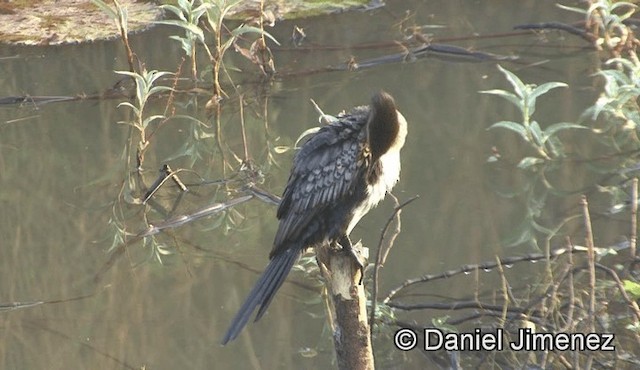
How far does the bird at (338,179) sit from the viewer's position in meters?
4.48

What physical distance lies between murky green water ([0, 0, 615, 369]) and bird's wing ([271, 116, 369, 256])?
2.69ft

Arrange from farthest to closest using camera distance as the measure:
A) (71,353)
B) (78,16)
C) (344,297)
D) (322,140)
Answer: (78,16) < (71,353) < (322,140) < (344,297)

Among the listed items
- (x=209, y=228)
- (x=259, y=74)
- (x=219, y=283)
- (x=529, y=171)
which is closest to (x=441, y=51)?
(x=259, y=74)

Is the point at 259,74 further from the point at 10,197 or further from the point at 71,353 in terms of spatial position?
the point at 71,353

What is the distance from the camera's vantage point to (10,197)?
23.5 ft

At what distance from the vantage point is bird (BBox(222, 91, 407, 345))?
4484mm

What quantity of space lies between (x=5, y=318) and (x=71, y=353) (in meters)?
0.58

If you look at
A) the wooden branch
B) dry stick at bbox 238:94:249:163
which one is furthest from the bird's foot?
dry stick at bbox 238:94:249:163

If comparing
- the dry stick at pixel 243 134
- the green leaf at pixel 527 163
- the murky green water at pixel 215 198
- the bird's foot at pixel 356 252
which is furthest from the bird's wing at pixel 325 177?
the dry stick at pixel 243 134

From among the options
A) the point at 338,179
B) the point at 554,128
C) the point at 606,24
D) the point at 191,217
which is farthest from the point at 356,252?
the point at 606,24

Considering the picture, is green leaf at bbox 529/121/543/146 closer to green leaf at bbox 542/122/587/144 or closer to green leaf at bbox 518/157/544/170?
green leaf at bbox 542/122/587/144

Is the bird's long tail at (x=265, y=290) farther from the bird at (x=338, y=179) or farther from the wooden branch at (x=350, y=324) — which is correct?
the wooden branch at (x=350, y=324)

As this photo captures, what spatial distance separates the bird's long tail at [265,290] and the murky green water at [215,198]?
753 millimetres

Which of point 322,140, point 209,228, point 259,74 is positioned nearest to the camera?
point 322,140
